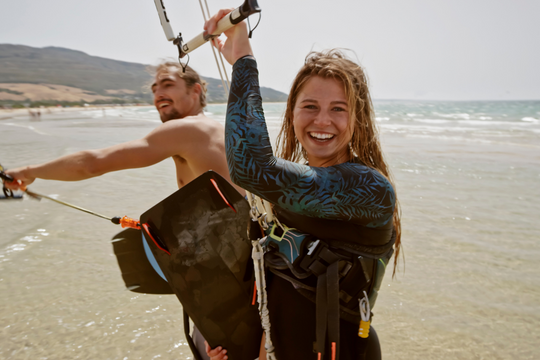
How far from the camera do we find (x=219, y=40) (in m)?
1.42

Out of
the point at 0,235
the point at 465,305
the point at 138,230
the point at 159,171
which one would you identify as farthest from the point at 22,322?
the point at 159,171

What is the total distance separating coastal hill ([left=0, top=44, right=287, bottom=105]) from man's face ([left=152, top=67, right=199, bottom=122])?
108 m

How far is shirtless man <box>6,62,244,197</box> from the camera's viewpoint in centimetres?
203

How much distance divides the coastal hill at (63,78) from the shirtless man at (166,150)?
10845 cm

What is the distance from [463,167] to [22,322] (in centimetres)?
917

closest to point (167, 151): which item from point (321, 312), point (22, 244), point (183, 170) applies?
point (183, 170)

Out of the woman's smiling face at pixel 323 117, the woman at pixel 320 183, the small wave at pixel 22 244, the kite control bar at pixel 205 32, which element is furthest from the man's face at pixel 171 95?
the small wave at pixel 22 244

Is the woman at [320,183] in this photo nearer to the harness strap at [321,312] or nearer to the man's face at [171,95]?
the harness strap at [321,312]

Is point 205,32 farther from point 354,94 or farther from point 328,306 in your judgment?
point 328,306

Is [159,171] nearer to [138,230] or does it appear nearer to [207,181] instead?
[138,230]

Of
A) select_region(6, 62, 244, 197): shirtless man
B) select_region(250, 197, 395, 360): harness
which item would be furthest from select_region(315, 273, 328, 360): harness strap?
select_region(6, 62, 244, 197): shirtless man

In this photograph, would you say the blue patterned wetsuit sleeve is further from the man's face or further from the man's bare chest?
the man's face

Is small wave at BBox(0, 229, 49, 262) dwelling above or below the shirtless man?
below

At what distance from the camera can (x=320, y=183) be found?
1.09m
